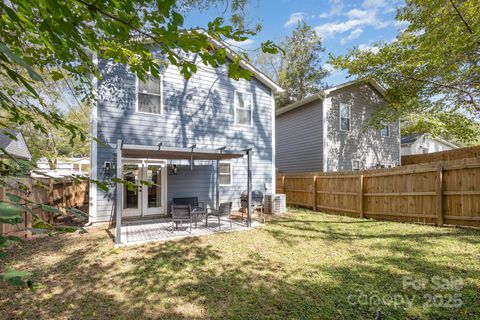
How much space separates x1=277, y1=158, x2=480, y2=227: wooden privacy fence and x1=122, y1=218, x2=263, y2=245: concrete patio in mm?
4090

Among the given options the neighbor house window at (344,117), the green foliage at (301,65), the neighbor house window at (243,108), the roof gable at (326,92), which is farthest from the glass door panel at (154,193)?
the green foliage at (301,65)

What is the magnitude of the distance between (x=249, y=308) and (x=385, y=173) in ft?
24.7

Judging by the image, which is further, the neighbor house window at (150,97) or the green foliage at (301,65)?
the green foliage at (301,65)

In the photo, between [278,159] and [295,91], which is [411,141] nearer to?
[295,91]

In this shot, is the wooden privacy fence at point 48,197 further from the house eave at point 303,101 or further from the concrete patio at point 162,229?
the house eave at point 303,101

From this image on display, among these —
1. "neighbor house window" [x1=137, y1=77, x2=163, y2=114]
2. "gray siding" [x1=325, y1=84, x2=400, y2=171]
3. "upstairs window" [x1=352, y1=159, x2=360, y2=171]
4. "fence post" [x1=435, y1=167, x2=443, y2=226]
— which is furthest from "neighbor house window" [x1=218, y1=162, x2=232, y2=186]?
"upstairs window" [x1=352, y1=159, x2=360, y2=171]

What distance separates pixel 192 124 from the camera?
10242mm

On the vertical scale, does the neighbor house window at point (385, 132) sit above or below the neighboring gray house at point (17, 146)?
above

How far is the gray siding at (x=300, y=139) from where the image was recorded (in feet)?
45.9

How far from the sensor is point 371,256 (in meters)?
5.34

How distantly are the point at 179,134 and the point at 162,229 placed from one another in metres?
3.79

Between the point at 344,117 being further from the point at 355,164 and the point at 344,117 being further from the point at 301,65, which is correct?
the point at 301,65

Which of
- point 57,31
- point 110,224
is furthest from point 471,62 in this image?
point 110,224

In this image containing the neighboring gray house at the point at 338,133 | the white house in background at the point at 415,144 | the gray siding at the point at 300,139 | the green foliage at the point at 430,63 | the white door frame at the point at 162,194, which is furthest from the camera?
the white house in background at the point at 415,144
